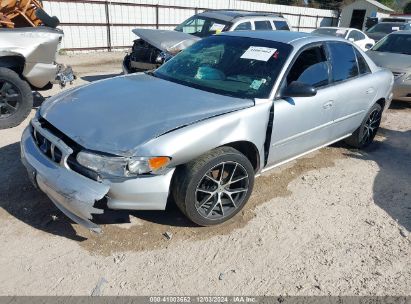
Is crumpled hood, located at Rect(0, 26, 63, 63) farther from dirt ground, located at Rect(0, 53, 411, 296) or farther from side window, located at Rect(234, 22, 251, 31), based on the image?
side window, located at Rect(234, 22, 251, 31)

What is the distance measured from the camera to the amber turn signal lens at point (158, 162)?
2.70 meters

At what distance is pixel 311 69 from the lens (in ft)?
12.9

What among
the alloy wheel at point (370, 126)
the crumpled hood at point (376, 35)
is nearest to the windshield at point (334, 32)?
the crumpled hood at point (376, 35)

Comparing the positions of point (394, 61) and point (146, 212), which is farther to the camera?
point (394, 61)

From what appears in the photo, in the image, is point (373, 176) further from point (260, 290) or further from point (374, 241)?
point (260, 290)

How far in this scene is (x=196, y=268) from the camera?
2795mm

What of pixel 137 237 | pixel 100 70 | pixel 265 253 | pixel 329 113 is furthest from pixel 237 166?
pixel 100 70

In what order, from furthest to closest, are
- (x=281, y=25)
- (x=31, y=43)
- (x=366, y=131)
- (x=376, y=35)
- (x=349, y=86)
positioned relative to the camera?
(x=376, y=35) < (x=281, y=25) < (x=31, y=43) < (x=366, y=131) < (x=349, y=86)

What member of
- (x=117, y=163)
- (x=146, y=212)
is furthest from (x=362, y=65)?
(x=117, y=163)

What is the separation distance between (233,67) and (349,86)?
5.19ft

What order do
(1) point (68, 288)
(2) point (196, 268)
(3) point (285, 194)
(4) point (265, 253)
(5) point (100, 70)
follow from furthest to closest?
(5) point (100, 70) → (3) point (285, 194) → (4) point (265, 253) → (2) point (196, 268) → (1) point (68, 288)

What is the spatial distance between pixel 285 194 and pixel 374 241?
1.01 metres

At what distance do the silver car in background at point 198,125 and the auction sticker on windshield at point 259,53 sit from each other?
11 millimetres

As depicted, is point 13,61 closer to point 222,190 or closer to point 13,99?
point 13,99
